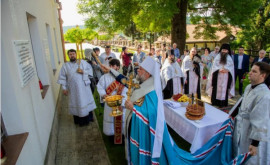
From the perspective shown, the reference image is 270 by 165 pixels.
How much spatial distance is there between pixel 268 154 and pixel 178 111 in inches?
71.0

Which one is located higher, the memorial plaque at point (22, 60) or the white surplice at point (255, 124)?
the memorial plaque at point (22, 60)

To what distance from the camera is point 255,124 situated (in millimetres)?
2447

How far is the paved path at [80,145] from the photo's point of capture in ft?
12.9

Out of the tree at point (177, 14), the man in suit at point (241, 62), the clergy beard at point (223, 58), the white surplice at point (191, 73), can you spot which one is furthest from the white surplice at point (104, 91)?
the man in suit at point (241, 62)

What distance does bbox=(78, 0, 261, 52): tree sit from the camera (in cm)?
903

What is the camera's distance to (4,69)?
2188 mm

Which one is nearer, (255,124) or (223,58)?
(255,124)

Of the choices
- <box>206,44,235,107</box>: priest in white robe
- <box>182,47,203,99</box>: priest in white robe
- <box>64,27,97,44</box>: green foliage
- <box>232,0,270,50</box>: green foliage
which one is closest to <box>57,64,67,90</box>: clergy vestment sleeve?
<box>64,27,97,44</box>: green foliage

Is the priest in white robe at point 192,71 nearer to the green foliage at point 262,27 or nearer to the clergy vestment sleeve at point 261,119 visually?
the clergy vestment sleeve at point 261,119

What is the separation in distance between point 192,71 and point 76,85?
14.4ft

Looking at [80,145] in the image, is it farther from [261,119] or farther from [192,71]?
[192,71]

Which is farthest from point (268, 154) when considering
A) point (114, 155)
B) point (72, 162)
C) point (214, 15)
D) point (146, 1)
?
point (214, 15)

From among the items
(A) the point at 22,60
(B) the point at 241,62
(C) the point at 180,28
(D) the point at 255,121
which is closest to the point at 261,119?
(D) the point at 255,121

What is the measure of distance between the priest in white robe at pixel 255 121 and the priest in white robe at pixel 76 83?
3917 millimetres
